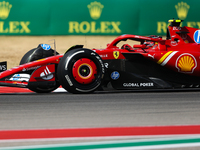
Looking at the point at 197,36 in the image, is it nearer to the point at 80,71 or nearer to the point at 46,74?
the point at 80,71

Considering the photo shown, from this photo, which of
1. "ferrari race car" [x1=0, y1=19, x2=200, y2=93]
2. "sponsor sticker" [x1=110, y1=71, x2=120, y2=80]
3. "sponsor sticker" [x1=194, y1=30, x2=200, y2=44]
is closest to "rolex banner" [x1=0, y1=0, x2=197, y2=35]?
"ferrari race car" [x1=0, y1=19, x2=200, y2=93]

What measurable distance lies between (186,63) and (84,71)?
1873 mm

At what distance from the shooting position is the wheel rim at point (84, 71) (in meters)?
5.39

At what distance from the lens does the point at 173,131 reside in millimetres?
2828

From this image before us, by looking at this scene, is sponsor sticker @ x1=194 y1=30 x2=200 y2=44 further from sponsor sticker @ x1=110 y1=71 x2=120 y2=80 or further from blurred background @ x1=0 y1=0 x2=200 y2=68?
blurred background @ x1=0 y1=0 x2=200 y2=68

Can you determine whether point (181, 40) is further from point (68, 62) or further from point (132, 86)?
point (68, 62)

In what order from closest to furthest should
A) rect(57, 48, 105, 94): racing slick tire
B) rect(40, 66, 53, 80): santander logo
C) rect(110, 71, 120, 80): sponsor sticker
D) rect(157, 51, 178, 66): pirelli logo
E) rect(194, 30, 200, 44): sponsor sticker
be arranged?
rect(57, 48, 105, 94): racing slick tire, rect(40, 66, 53, 80): santander logo, rect(110, 71, 120, 80): sponsor sticker, rect(157, 51, 178, 66): pirelli logo, rect(194, 30, 200, 44): sponsor sticker

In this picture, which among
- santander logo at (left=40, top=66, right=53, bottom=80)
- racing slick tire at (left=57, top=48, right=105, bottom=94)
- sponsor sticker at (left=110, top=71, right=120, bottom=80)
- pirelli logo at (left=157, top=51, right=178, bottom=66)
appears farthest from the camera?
pirelli logo at (left=157, top=51, right=178, bottom=66)

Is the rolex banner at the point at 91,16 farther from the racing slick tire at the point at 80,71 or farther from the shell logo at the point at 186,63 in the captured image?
the racing slick tire at the point at 80,71

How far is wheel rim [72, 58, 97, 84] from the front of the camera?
539cm

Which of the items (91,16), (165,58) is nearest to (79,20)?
(91,16)

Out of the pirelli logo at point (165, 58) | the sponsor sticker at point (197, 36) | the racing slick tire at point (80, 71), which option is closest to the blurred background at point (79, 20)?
the sponsor sticker at point (197, 36)

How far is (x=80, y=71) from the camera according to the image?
543cm

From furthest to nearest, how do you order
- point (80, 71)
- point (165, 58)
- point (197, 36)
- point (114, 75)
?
point (197, 36) < point (165, 58) < point (114, 75) < point (80, 71)
